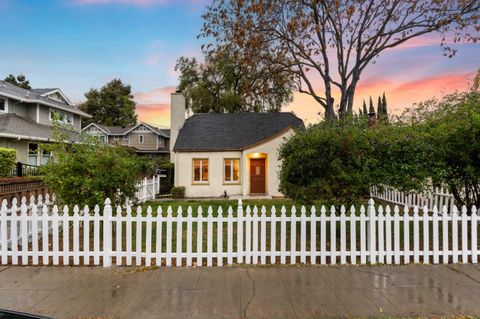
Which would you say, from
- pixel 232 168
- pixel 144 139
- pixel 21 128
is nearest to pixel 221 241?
pixel 232 168

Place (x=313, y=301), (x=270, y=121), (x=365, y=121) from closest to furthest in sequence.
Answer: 1. (x=313, y=301)
2. (x=365, y=121)
3. (x=270, y=121)

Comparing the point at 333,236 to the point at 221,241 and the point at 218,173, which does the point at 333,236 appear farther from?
the point at 218,173

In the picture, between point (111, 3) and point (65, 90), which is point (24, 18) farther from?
point (65, 90)

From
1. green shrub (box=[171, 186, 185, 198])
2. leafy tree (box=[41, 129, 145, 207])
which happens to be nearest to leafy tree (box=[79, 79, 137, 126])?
green shrub (box=[171, 186, 185, 198])

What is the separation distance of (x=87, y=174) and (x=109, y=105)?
49.6 metres

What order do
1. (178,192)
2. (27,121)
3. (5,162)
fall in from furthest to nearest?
(27,121) → (178,192) → (5,162)

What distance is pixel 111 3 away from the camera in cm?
1130

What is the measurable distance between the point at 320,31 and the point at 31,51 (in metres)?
15.6

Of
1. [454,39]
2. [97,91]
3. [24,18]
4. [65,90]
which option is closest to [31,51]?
[24,18]

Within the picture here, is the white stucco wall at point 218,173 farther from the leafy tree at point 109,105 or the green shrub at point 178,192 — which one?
the leafy tree at point 109,105

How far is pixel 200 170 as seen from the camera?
58.2 feet

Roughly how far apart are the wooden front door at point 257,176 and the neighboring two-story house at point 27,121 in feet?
33.3

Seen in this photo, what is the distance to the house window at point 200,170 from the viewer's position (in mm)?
17641

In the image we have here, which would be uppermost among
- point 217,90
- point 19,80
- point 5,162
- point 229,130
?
point 19,80
